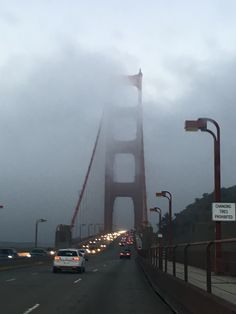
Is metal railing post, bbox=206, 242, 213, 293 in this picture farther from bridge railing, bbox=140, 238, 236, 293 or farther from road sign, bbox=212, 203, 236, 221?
road sign, bbox=212, 203, 236, 221

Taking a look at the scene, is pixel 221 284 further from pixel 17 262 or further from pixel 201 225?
pixel 201 225

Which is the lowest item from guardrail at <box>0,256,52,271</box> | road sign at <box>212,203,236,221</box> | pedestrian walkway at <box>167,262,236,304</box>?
guardrail at <box>0,256,52,271</box>

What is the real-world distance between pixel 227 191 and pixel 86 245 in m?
29.9

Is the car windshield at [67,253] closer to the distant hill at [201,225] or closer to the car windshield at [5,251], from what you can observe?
the distant hill at [201,225]

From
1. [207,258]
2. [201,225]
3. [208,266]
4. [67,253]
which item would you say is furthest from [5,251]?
[208,266]

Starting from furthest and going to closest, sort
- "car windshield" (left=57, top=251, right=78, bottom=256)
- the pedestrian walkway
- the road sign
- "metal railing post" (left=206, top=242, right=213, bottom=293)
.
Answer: "car windshield" (left=57, top=251, right=78, bottom=256) < the road sign < "metal railing post" (left=206, top=242, right=213, bottom=293) < the pedestrian walkway

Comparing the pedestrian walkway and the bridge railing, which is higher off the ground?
the bridge railing

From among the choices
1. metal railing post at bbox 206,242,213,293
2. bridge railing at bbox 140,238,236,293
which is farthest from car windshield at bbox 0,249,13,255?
metal railing post at bbox 206,242,213,293

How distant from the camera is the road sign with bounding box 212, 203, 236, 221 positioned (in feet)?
68.5

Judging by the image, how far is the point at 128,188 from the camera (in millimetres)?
106312

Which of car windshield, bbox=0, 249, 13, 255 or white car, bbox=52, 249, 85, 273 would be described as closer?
white car, bbox=52, 249, 85, 273

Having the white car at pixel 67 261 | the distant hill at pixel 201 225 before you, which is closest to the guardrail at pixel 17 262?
the white car at pixel 67 261

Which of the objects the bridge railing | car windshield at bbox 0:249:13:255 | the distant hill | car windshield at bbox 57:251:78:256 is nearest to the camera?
the bridge railing

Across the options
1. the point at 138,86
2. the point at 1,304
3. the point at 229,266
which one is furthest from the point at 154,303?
the point at 138,86
